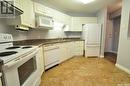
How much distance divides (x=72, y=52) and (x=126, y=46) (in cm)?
224

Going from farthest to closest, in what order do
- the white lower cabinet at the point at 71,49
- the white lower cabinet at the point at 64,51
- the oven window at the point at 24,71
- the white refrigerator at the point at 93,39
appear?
1. the white refrigerator at the point at 93,39
2. the white lower cabinet at the point at 71,49
3. the white lower cabinet at the point at 64,51
4. the oven window at the point at 24,71

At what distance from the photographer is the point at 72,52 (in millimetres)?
4309

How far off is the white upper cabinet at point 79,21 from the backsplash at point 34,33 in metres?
0.39

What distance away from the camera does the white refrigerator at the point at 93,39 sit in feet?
13.4

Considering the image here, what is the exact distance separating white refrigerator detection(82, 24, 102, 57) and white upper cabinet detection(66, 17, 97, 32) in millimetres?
605

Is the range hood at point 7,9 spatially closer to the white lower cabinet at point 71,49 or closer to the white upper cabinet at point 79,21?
the white lower cabinet at point 71,49

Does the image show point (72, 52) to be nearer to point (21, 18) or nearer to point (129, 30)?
point (129, 30)

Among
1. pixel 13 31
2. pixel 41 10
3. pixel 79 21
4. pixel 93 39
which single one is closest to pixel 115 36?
pixel 93 39

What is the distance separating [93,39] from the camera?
4.16 meters

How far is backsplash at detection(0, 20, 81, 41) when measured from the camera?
6.57 feet

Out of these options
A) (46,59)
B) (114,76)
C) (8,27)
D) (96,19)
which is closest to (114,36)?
(96,19)

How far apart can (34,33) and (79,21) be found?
253 cm

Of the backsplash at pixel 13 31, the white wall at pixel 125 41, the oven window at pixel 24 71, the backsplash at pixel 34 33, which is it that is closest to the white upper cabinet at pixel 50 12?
the backsplash at pixel 34 33

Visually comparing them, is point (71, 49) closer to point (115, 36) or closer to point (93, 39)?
point (93, 39)
